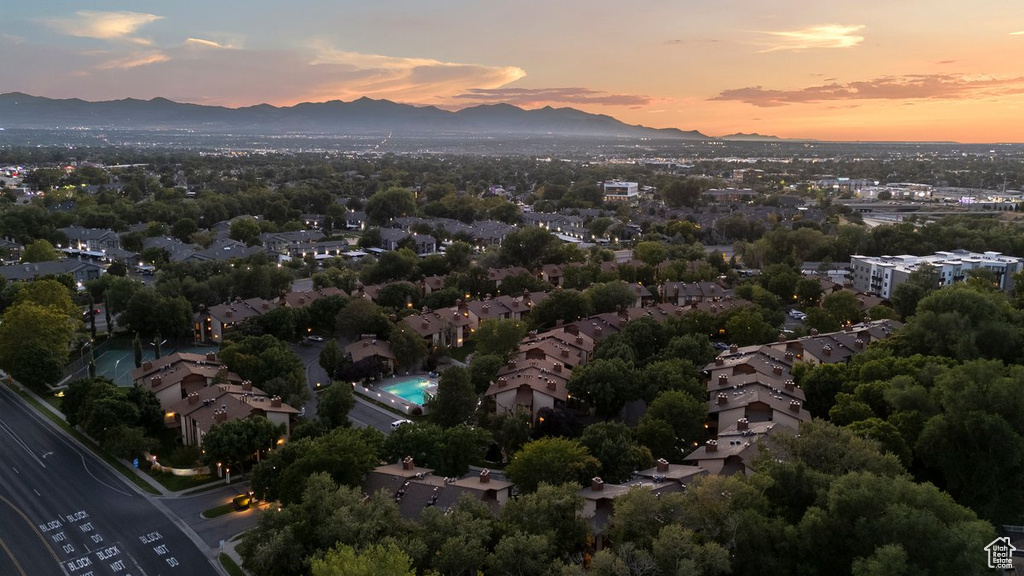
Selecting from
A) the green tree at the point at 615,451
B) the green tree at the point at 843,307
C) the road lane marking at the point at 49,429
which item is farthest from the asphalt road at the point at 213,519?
the green tree at the point at 843,307

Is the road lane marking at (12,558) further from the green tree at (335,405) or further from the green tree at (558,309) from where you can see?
the green tree at (558,309)

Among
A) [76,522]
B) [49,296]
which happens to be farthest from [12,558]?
[49,296]

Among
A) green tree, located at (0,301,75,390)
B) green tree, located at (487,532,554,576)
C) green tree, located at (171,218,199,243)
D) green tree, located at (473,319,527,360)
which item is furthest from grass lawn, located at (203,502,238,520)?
green tree, located at (171,218,199,243)

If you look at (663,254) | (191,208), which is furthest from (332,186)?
(663,254)

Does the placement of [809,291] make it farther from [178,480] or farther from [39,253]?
[39,253]

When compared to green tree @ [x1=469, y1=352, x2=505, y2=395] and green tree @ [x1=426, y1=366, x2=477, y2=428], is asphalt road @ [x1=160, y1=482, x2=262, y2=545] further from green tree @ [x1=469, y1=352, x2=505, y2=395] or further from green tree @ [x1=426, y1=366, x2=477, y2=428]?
green tree @ [x1=469, y1=352, x2=505, y2=395]
